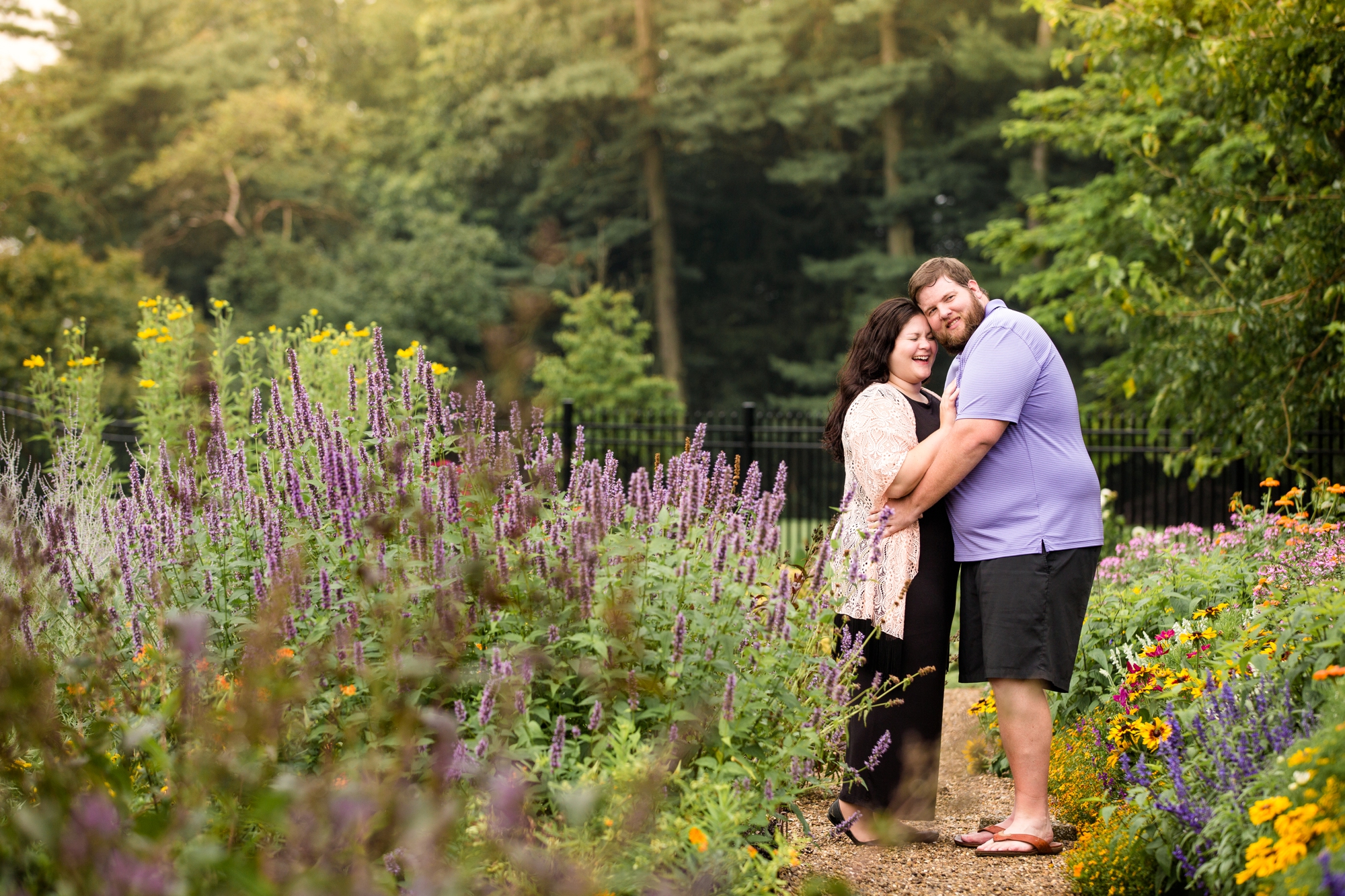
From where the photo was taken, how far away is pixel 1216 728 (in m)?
2.49

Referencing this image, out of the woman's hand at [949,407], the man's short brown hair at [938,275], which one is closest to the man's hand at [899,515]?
the woman's hand at [949,407]

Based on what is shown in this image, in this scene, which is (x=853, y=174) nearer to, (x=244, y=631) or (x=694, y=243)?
(x=694, y=243)

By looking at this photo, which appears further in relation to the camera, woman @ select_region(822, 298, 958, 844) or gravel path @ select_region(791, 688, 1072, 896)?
woman @ select_region(822, 298, 958, 844)

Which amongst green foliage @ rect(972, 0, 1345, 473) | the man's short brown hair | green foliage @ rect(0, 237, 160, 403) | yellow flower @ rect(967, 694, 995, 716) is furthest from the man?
green foliage @ rect(0, 237, 160, 403)

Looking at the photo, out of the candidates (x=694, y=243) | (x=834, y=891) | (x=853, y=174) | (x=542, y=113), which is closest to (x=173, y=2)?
(x=542, y=113)

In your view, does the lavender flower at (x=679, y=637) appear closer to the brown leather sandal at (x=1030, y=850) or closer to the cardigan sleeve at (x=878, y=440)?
the cardigan sleeve at (x=878, y=440)

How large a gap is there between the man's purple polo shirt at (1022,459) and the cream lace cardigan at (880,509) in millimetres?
188

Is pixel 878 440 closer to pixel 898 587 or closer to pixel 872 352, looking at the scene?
pixel 872 352

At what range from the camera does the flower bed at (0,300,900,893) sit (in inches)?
68.3

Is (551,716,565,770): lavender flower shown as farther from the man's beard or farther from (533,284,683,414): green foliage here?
(533,284,683,414): green foliage

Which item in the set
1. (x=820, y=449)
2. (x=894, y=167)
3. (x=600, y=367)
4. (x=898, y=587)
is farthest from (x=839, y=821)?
(x=894, y=167)

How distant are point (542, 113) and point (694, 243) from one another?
532 cm

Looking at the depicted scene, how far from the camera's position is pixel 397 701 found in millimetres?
2133

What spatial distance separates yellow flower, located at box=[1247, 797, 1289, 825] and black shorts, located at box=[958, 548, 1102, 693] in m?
0.94
